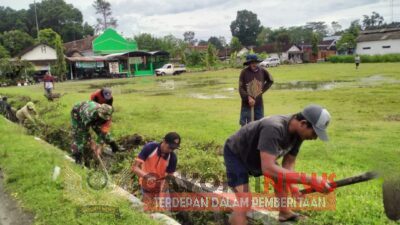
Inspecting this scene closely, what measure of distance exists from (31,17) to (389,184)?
96.5 m

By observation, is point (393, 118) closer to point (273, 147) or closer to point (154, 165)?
point (154, 165)

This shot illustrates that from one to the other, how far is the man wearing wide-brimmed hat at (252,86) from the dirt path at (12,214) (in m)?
4.06

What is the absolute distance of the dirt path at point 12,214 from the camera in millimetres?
5242

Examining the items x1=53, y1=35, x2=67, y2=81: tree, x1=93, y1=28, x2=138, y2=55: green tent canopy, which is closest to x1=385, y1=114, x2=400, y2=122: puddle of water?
x1=53, y1=35, x2=67, y2=81: tree

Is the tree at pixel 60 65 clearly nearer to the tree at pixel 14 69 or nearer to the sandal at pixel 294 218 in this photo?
the tree at pixel 14 69

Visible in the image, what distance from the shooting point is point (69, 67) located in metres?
49.3

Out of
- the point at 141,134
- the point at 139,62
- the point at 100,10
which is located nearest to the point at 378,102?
the point at 141,134

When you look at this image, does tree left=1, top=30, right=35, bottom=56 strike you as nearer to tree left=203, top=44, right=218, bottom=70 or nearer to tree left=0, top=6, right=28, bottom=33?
tree left=0, top=6, right=28, bottom=33

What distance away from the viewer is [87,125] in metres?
7.26

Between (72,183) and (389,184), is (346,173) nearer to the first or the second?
(389,184)

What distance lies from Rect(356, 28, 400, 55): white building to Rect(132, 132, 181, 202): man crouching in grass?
188ft

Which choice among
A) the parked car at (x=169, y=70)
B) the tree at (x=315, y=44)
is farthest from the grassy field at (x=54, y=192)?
the tree at (x=315, y=44)

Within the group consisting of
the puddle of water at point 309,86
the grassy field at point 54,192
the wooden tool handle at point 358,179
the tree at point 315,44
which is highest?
the tree at point 315,44

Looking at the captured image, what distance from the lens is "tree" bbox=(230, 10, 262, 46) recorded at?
10712 cm
